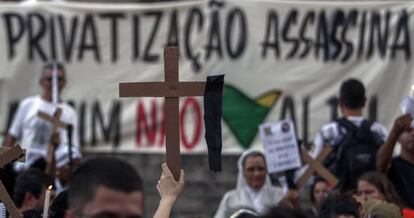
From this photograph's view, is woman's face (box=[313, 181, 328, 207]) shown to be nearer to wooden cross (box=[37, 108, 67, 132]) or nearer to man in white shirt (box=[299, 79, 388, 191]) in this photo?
man in white shirt (box=[299, 79, 388, 191])

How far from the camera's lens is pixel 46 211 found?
458 centimetres

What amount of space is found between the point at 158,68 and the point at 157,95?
17.7 ft

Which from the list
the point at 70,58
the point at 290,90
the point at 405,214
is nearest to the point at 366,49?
the point at 290,90

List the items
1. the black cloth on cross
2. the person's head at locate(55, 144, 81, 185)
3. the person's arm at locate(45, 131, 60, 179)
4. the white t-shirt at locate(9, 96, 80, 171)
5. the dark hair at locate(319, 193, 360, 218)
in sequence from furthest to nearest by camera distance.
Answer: the white t-shirt at locate(9, 96, 80, 171) → the person's head at locate(55, 144, 81, 185) → the person's arm at locate(45, 131, 60, 179) → the dark hair at locate(319, 193, 360, 218) → the black cloth on cross

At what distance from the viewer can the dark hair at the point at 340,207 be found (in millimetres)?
5258

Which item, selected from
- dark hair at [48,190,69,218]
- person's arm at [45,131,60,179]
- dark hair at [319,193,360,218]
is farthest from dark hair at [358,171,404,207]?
dark hair at [48,190,69,218]

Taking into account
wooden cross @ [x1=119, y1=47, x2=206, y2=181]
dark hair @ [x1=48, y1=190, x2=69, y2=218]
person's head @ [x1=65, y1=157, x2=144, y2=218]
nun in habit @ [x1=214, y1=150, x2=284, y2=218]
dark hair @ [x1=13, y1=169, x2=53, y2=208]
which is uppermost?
wooden cross @ [x1=119, y1=47, x2=206, y2=181]

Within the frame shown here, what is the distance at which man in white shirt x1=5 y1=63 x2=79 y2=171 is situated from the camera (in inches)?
354

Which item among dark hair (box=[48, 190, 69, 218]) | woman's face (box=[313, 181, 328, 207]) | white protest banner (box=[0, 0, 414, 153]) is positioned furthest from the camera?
white protest banner (box=[0, 0, 414, 153])

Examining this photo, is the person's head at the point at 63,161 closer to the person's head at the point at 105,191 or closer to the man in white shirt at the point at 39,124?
the man in white shirt at the point at 39,124

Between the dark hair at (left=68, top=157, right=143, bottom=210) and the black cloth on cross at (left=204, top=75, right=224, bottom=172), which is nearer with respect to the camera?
the dark hair at (left=68, top=157, right=143, bottom=210)

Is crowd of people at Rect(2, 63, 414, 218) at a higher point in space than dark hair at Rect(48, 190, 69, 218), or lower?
lower

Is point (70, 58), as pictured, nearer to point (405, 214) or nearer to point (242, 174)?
point (242, 174)

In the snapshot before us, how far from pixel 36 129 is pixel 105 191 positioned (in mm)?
5859
